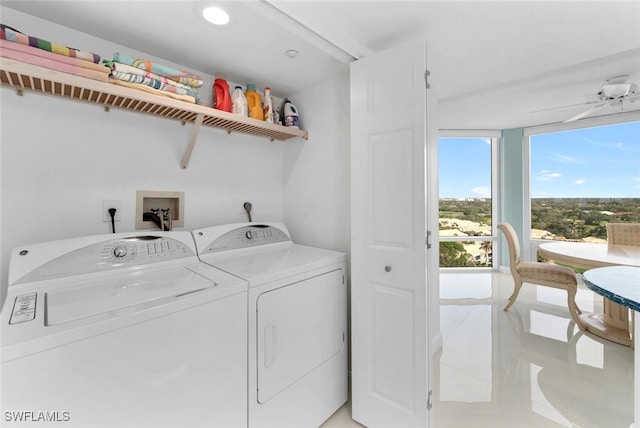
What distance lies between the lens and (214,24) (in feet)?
4.75

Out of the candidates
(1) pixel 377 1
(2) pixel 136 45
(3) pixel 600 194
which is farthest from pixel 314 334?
(3) pixel 600 194

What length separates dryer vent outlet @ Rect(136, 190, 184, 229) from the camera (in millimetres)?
1677

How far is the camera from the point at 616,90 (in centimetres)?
255

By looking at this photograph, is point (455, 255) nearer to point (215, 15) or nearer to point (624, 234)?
point (624, 234)

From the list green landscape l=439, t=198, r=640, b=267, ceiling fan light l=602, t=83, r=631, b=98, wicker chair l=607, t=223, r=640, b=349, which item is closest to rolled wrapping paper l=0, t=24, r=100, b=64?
ceiling fan light l=602, t=83, r=631, b=98

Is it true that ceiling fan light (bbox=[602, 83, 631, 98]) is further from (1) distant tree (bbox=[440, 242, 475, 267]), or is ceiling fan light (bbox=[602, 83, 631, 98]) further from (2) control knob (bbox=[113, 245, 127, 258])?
(2) control knob (bbox=[113, 245, 127, 258])

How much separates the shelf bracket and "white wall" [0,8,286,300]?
58 millimetres

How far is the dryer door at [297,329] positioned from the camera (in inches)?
52.1

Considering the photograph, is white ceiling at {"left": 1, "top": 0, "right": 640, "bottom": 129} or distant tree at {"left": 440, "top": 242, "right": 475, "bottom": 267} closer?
white ceiling at {"left": 1, "top": 0, "right": 640, "bottom": 129}

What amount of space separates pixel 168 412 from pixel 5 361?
1.74 feet

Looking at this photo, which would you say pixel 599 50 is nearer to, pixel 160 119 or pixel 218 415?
pixel 160 119

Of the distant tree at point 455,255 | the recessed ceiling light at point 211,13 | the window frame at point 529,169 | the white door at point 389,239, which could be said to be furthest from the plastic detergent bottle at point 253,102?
the window frame at point 529,169

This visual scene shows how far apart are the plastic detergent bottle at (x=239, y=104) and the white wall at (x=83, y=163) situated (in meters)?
0.29

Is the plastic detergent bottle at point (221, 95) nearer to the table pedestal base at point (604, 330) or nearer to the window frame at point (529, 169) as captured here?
the table pedestal base at point (604, 330)
